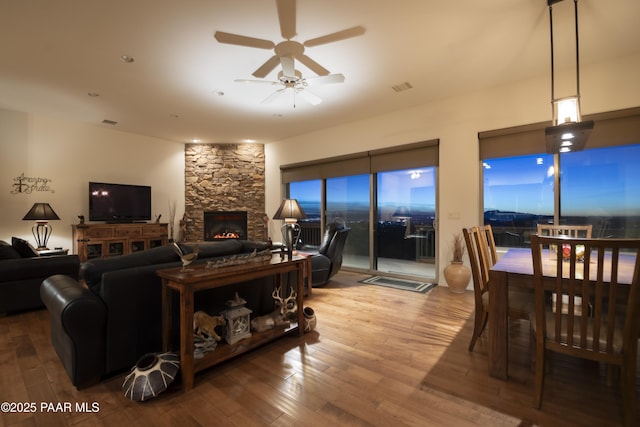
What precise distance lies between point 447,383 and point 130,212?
6.43 m

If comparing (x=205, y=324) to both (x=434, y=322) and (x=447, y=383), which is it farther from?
(x=434, y=322)

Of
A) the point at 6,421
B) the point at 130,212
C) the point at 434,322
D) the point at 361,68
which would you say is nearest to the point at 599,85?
the point at 361,68

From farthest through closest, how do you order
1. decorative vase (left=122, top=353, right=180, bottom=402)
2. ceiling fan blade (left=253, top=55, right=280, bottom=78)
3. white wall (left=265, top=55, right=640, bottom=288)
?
white wall (left=265, top=55, right=640, bottom=288) < ceiling fan blade (left=253, top=55, right=280, bottom=78) < decorative vase (left=122, top=353, right=180, bottom=402)

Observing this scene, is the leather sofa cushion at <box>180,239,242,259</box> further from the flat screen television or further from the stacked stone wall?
the flat screen television

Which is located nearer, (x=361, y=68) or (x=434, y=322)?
(x=434, y=322)

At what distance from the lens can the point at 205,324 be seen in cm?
203

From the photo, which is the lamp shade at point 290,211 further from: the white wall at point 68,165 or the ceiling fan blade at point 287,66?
the white wall at point 68,165

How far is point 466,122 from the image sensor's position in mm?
4137

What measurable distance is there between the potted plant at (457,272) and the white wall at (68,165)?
6071 millimetres

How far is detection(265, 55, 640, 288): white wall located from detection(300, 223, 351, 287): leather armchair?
160 centimetres

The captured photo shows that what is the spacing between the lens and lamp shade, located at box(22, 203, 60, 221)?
14.6ft

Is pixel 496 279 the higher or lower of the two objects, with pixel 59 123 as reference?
lower

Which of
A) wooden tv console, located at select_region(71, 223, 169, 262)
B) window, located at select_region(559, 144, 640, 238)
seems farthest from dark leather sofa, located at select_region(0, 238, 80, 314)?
window, located at select_region(559, 144, 640, 238)

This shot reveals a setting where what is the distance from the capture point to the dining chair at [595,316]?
1.41 metres
